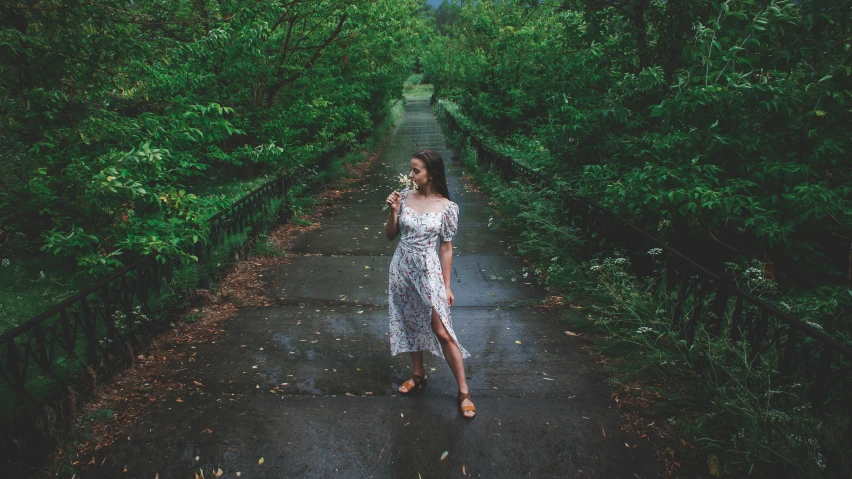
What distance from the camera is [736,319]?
12.7ft

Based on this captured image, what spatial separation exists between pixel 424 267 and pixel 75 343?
9.24 ft

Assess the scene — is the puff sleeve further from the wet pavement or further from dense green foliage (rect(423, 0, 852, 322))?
dense green foliage (rect(423, 0, 852, 322))

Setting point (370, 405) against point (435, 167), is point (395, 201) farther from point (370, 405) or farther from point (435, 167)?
point (370, 405)

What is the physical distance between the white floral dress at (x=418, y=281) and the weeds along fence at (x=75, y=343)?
2.31 m

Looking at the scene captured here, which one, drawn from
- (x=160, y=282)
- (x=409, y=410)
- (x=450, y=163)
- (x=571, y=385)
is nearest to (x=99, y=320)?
(x=160, y=282)

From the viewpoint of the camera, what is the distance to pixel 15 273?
5172mm

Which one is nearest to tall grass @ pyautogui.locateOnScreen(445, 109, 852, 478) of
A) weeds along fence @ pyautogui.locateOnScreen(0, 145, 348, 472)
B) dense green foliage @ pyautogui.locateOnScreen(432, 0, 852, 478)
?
dense green foliage @ pyautogui.locateOnScreen(432, 0, 852, 478)

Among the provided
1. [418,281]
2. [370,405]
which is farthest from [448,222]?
[370,405]

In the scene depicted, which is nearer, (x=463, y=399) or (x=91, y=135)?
(x=463, y=399)

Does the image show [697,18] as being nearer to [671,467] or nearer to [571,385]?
[571,385]

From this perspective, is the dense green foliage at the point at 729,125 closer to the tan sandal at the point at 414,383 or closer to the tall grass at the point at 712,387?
the tall grass at the point at 712,387

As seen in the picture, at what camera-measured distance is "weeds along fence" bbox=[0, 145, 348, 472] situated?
326 centimetres

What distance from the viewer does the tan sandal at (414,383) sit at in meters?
4.09

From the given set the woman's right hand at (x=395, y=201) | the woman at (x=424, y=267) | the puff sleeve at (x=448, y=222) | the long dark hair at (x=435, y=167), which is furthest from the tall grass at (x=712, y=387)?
the woman's right hand at (x=395, y=201)
